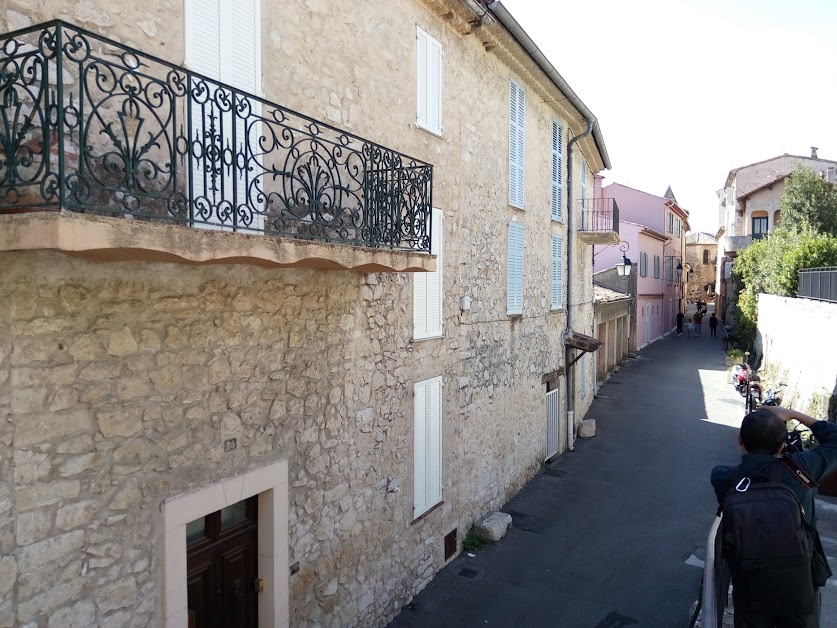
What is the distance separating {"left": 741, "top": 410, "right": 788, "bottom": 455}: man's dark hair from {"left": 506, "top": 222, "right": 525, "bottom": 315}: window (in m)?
7.03

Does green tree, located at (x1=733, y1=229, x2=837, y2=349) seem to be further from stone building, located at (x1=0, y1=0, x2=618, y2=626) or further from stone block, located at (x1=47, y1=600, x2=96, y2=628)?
stone block, located at (x1=47, y1=600, x2=96, y2=628)

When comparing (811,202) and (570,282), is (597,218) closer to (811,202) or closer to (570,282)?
(570,282)

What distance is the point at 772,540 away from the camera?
131 inches

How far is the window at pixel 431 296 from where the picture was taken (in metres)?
7.62

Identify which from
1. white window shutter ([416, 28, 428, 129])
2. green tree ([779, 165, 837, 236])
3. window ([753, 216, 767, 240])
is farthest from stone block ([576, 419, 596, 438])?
window ([753, 216, 767, 240])

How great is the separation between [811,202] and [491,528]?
103ft

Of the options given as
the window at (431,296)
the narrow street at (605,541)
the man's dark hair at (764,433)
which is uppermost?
the window at (431,296)

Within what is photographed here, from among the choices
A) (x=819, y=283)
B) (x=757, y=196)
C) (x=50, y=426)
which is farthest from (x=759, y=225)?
(x=50, y=426)

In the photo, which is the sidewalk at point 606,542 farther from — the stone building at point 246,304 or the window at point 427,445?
the window at point 427,445

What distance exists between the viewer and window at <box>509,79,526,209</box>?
10.7 m

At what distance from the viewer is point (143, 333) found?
4.08 m

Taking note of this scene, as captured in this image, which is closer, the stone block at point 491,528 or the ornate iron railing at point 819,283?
the stone block at point 491,528

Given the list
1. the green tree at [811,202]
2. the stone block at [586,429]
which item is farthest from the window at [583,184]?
the green tree at [811,202]

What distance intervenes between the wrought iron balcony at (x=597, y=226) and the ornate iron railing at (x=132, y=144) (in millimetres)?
11046
